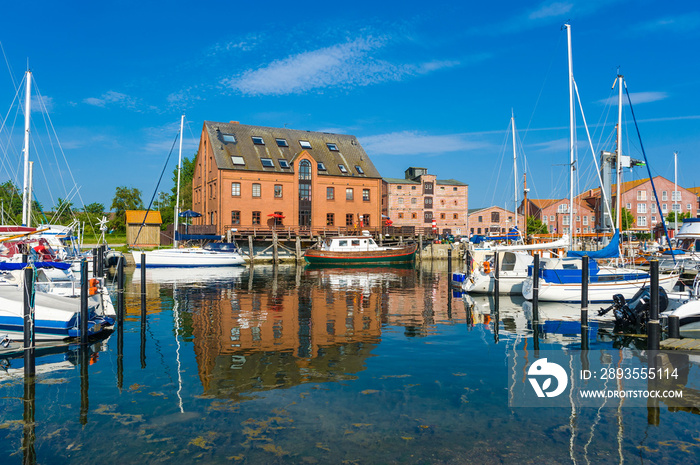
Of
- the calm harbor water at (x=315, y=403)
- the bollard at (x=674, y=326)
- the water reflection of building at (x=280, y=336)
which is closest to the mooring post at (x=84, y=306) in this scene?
the calm harbor water at (x=315, y=403)

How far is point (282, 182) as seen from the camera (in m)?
54.8

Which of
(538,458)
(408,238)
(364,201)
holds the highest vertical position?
(364,201)

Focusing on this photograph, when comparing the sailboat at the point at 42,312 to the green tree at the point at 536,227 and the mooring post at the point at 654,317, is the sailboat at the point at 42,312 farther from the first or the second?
the green tree at the point at 536,227

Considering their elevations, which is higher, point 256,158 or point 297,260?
point 256,158

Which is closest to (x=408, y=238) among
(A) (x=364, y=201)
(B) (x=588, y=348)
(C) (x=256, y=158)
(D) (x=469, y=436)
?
(A) (x=364, y=201)

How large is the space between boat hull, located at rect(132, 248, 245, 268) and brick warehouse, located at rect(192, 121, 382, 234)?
907 centimetres

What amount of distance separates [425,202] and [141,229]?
41.0 m

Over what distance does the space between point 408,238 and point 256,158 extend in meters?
20.2

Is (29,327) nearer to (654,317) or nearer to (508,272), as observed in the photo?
(654,317)

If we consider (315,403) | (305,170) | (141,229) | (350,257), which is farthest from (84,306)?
(305,170)

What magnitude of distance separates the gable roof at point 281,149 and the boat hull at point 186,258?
12659 millimetres

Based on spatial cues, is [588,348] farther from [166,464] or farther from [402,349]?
[166,464]

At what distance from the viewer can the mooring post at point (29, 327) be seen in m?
10.6

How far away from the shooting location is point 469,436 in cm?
768
